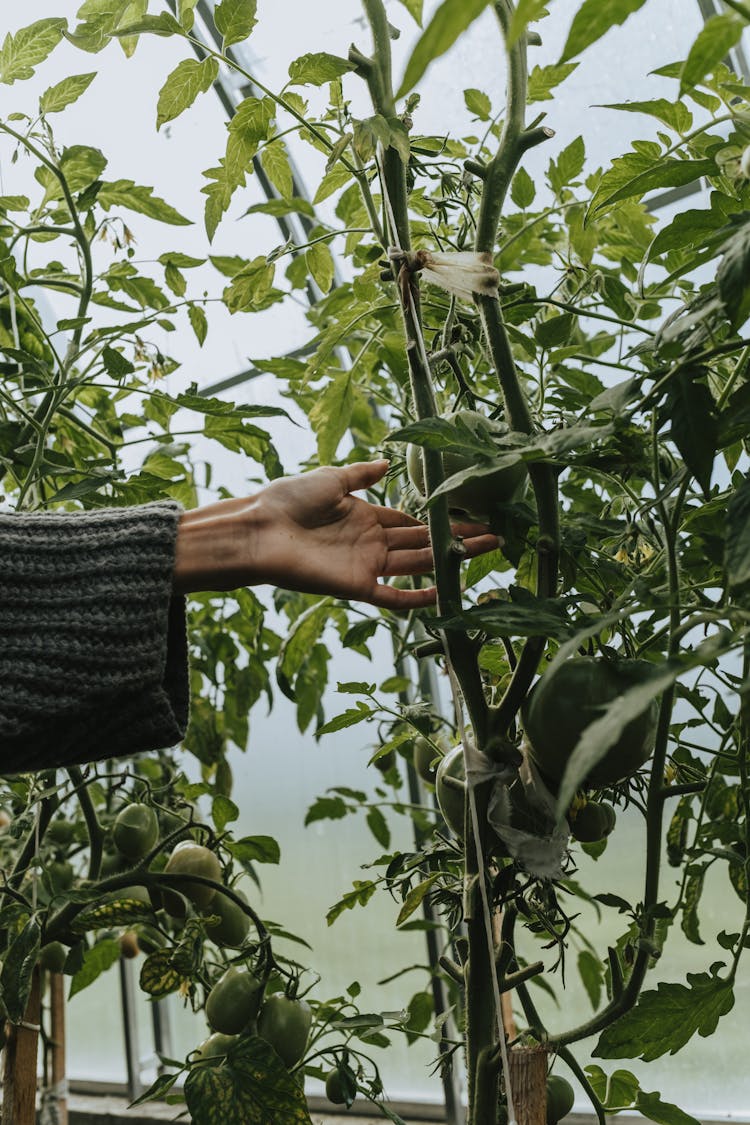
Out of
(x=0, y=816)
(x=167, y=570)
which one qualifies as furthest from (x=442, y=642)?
(x=0, y=816)

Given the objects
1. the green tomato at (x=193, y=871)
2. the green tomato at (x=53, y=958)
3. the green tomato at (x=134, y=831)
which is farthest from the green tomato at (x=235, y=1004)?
the green tomato at (x=53, y=958)

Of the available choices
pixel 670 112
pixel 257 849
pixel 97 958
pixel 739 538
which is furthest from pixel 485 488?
pixel 97 958

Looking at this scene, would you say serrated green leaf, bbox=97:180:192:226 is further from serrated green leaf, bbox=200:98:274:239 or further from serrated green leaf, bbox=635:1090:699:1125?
serrated green leaf, bbox=635:1090:699:1125

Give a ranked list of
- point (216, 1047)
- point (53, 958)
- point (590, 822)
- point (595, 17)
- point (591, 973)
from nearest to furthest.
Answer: point (595, 17)
point (590, 822)
point (216, 1047)
point (591, 973)
point (53, 958)

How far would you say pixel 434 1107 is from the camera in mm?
2146

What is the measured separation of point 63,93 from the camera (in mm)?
1167

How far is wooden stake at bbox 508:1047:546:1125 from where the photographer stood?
0.71 m

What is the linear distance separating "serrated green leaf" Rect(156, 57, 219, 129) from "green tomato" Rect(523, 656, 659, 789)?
61 cm

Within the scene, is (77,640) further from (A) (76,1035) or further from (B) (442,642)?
(A) (76,1035)

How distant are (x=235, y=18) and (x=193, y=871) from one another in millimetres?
885

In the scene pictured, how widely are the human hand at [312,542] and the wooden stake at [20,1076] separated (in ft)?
1.90

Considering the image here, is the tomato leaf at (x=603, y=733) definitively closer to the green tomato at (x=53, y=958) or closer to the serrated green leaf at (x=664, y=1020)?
the serrated green leaf at (x=664, y=1020)

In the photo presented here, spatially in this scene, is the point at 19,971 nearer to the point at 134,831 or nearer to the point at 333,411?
the point at 134,831

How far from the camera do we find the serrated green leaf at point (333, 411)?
40.0 inches
